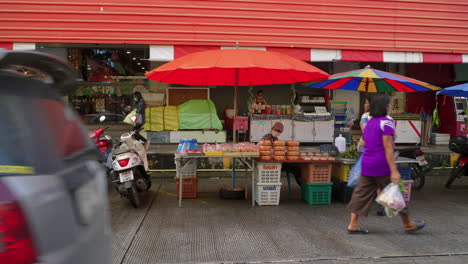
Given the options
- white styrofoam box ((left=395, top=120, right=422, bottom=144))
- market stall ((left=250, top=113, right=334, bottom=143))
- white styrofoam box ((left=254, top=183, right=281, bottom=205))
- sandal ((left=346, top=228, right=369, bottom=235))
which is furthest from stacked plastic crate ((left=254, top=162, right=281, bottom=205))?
white styrofoam box ((left=395, top=120, right=422, bottom=144))

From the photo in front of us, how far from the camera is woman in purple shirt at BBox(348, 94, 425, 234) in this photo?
4.66 meters

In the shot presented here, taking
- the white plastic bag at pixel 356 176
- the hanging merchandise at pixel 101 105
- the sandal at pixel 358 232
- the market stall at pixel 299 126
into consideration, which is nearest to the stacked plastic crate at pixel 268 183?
the white plastic bag at pixel 356 176

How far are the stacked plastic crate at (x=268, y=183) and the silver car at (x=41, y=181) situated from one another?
4.19 metres

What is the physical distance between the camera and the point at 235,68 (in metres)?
6.55

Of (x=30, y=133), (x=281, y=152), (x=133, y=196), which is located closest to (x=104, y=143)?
(x=133, y=196)

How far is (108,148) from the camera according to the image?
7.28 meters

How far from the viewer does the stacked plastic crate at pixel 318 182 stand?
6.49 meters

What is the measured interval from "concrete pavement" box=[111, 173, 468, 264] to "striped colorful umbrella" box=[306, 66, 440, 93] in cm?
225

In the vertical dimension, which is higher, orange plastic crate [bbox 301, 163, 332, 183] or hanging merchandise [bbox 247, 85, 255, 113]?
hanging merchandise [bbox 247, 85, 255, 113]

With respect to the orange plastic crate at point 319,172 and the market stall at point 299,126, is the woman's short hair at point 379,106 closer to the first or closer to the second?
the orange plastic crate at point 319,172

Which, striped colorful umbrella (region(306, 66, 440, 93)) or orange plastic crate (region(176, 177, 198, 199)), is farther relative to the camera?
striped colorful umbrella (region(306, 66, 440, 93))

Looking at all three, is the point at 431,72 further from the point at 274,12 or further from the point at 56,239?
the point at 56,239

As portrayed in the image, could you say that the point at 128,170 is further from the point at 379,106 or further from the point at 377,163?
the point at 379,106

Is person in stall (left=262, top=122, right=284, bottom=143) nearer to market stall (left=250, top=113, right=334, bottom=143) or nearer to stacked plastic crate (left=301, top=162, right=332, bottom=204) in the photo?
stacked plastic crate (left=301, top=162, right=332, bottom=204)
